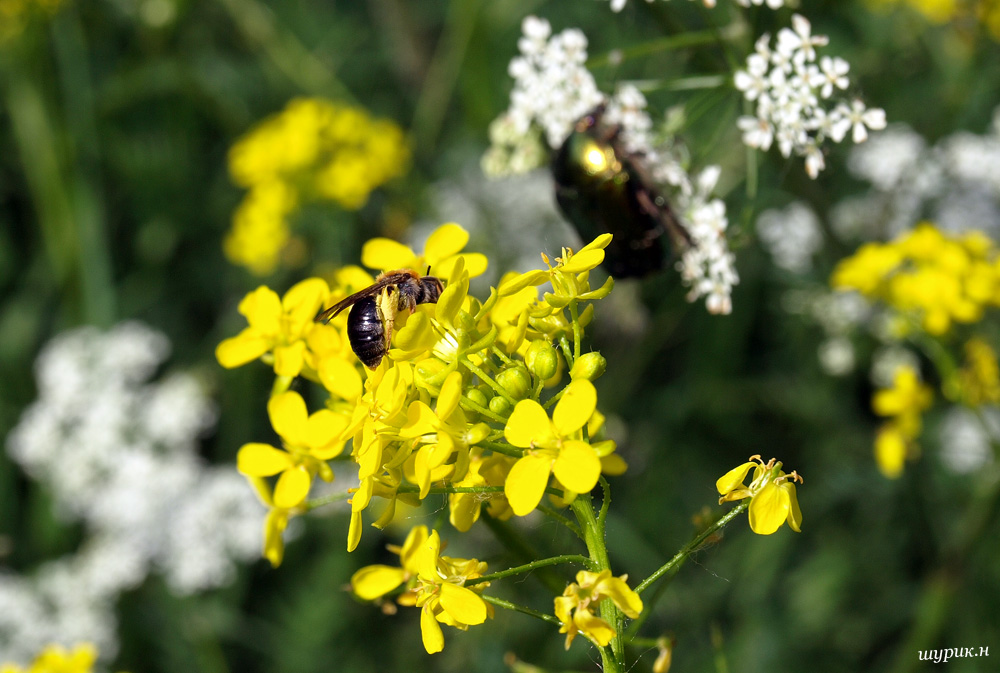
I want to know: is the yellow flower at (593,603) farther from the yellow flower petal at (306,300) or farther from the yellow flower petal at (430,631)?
the yellow flower petal at (306,300)

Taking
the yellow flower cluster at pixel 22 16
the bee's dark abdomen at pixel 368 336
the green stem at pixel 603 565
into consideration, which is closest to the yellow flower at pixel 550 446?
the green stem at pixel 603 565

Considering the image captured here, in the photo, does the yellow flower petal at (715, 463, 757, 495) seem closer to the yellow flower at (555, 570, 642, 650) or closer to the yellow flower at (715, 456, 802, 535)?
the yellow flower at (715, 456, 802, 535)

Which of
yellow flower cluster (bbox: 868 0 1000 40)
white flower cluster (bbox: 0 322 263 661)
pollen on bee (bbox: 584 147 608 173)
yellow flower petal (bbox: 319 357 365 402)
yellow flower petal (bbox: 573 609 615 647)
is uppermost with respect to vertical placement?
yellow flower cluster (bbox: 868 0 1000 40)

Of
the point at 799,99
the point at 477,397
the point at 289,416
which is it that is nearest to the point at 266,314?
the point at 289,416

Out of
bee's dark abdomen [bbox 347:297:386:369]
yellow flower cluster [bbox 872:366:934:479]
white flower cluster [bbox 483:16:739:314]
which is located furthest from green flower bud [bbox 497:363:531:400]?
yellow flower cluster [bbox 872:366:934:479]

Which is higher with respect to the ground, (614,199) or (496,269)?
(614,199)

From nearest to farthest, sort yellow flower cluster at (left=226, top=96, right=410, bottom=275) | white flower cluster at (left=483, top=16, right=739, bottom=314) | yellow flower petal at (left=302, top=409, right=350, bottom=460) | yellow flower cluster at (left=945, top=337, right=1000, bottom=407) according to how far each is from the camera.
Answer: yellow flower petal at (left=302, top=409, right=350, bottom=460) → white flower cluster at (left=483, top=16, right=739, bottom=314) → yellow flower cluster at (left=945, top=337, right=1000, bottom=407) → yellow flower cluster at (left=226, top=96, right=410, bottom=275)

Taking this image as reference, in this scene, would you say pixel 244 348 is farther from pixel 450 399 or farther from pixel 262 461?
pixel 450 399
